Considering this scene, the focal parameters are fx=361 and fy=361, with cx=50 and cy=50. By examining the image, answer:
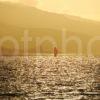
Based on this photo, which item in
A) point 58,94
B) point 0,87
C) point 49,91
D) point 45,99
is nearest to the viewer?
point 45,99

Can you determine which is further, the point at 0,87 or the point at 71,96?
the point at 0,87

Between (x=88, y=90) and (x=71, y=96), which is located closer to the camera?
(x=71, y=96)

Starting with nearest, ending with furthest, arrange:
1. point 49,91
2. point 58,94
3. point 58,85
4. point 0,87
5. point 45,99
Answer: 1. point 45,99
2. point 58,94
3. point 49,91
4. point 0,87
5. point 58,85

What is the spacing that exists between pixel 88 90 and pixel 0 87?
14493 mm

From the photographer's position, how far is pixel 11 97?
4850 cm

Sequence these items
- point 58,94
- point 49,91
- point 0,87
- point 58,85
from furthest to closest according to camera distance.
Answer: point 58,85 < point 0,87 < point 49,91 < point 58,94

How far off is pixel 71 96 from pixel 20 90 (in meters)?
9.65

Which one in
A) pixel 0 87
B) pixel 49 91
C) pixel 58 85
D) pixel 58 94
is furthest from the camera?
pixel 58 85

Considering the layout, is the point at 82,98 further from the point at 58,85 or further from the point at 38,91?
the point at 58,85

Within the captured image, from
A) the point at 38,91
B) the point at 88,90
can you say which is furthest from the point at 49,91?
the point at 88,90

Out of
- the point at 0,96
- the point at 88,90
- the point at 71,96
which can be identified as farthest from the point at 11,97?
the point at 88,90

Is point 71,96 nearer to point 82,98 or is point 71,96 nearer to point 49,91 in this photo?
point 82,98

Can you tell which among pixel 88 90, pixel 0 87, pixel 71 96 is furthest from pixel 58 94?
pixel 0 87

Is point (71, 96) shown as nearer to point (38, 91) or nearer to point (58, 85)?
point (38, 91)
